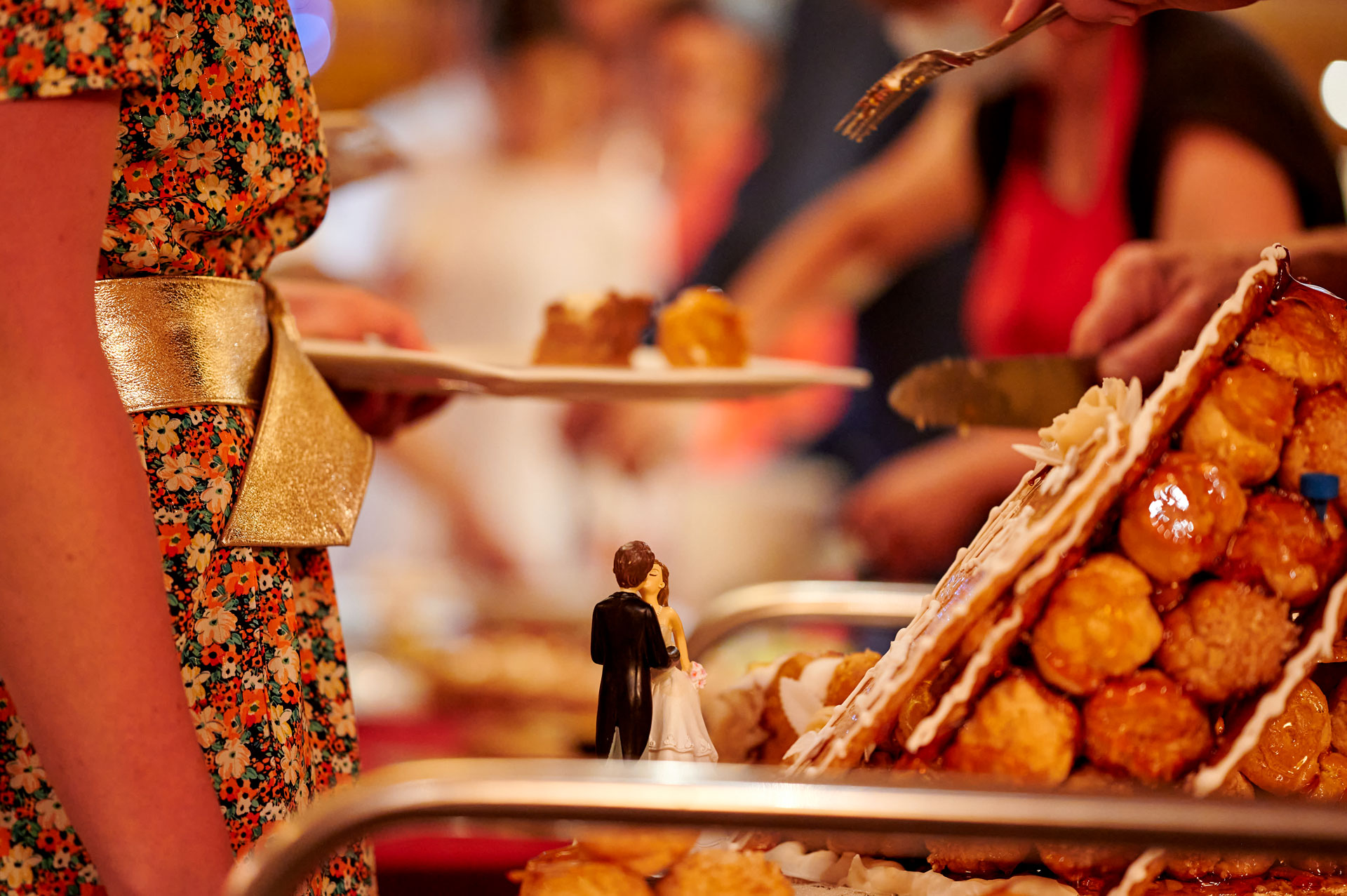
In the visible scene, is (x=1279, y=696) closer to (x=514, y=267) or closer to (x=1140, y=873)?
(x=1140, y=873)

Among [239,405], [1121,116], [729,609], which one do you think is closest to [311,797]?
[239,405]

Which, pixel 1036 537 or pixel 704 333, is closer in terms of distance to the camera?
pixel 1036 537

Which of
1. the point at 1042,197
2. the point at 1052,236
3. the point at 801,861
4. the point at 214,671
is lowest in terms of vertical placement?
the point at 801,861

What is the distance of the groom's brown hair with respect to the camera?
2.29 feet

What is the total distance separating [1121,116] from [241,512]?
8.27 ft

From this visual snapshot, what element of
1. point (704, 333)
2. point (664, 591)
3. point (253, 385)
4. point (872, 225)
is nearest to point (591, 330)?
point (704, 333)

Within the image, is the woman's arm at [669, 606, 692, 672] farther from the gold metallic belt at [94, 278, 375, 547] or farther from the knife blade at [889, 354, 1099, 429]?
the knife blade at [889, 354, 1099, 429]

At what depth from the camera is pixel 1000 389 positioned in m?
1.18

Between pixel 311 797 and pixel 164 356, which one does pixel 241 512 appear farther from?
pixel 311 797

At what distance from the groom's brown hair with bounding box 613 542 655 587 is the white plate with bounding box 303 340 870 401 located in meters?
0.38

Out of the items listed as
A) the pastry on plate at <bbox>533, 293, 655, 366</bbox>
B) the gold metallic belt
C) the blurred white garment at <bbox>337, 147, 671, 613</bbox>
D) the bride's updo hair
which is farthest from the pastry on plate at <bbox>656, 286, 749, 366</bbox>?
the blurred white garment at <bbox>337, 147, 671, 613</bbox>

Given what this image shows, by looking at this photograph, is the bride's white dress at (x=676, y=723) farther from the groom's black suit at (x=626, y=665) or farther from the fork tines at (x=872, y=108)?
the fork tines at (x=872, y=108)

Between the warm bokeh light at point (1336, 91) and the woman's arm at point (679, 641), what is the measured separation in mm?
3470

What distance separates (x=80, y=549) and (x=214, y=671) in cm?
22
